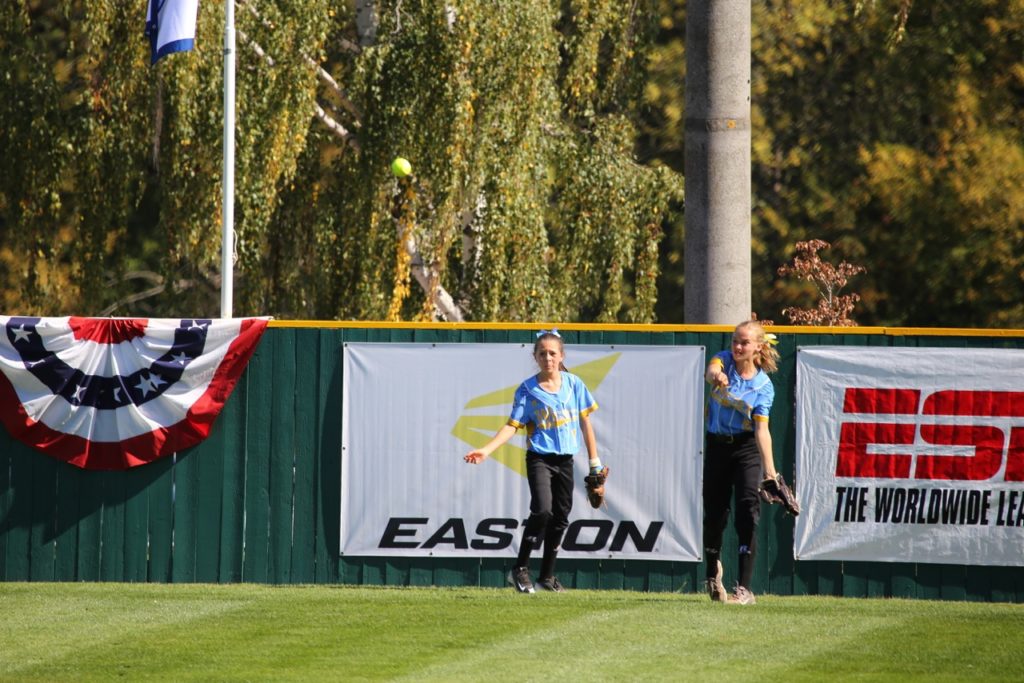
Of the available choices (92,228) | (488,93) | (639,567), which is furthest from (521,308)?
(639,567)

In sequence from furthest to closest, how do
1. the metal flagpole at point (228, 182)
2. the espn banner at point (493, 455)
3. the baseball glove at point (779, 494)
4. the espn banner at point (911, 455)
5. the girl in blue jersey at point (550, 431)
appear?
the metal flagpole at point (228, 182), the espn banner at point (493, 455), the espn banner at point (911, 455), the girl in blue jersey at point (550, 431), the baseball glove at point (779, 494)

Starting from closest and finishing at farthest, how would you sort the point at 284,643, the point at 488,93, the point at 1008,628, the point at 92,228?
the point at 284,643, the point at 1008,628, the point at 488,93, the point at 92,228

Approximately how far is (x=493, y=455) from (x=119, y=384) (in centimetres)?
290

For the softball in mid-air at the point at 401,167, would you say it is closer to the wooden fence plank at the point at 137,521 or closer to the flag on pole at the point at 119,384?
the flag on pole at the point at 119,384

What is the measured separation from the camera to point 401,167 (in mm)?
16328

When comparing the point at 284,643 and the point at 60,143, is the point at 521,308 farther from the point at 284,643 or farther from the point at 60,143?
the point at 284,643

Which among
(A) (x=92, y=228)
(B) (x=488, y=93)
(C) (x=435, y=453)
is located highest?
(B) (x=488, y=93)

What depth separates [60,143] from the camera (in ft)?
56.8

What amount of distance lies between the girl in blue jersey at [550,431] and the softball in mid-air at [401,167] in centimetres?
695

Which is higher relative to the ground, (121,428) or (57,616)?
(121,428)

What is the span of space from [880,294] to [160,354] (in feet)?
72.6

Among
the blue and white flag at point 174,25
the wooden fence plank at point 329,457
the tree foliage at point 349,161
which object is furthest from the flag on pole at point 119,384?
the tree foliage at point 349,161

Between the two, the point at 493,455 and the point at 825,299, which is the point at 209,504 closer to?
the point at 493,455

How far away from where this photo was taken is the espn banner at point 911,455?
10.5 metres
